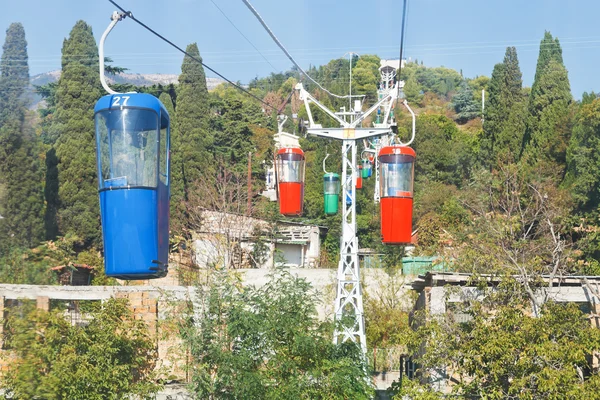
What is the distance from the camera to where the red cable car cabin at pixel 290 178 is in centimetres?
1511

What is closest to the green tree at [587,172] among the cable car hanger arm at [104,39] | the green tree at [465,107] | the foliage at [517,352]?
the foliage at [517,352]

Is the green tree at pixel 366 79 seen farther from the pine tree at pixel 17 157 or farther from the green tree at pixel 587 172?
the pine tree at pixel 17 157

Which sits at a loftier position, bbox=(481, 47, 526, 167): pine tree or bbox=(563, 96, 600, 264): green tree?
bbox=(481, 47, 526, 167): pine tree

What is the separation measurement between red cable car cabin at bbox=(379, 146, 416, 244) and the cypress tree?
18797 mm

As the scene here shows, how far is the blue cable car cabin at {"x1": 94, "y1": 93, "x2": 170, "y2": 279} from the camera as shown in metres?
7.85

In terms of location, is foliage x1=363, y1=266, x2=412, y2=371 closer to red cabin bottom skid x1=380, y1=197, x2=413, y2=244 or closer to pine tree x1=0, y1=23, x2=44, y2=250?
red cabin bottom skid x1=380, y1=197, x2=413, y2=244

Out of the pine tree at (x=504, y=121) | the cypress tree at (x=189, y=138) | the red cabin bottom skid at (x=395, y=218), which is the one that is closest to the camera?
the red cabin bottom skid at (x=395, y=218)

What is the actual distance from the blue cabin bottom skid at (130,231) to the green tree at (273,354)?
12.6ft

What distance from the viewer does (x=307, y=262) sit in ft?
113

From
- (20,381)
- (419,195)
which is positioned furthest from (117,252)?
(419,195)

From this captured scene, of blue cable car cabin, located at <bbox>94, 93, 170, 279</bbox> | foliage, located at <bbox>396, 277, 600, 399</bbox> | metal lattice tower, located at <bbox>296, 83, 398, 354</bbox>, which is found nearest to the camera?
blue cable car cabin, located at <bbox>94, 93, 170, 279</bbox>

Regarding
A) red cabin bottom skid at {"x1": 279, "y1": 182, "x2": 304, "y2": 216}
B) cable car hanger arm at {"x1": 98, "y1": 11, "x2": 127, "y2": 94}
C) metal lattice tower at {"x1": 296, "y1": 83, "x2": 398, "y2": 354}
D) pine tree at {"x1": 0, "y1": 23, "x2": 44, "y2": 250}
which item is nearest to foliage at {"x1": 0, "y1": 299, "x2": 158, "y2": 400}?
red cabin bottom skid at {"x1": 279, "y1": 182, "x2": 304, "y2": 216}

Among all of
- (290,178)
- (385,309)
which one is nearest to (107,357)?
(290,178)

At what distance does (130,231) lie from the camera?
794cm
